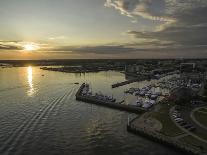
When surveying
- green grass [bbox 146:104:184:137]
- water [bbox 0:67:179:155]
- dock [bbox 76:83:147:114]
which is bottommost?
water [bbox 0:67:179:155]

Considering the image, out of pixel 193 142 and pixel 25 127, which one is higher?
pixel 193 142

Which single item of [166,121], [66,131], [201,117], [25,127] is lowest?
[66,131]

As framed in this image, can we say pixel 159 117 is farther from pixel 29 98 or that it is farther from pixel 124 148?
pixel 29 98

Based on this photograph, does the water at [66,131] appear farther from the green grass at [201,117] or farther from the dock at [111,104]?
the green grass at [201,117]

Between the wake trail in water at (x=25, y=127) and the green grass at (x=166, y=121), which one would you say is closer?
the wake trail in water at (x=25, y=127)

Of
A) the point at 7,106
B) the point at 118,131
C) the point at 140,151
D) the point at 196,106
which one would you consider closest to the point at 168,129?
the point at 140,151

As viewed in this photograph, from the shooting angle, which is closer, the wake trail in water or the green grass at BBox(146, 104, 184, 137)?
the wake trail in water

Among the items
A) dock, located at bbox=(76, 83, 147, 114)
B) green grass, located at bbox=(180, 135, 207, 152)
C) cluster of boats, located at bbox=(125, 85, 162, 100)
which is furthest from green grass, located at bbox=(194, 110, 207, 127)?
cluster of boats, located at bbox=(125, 85, 162, 100)

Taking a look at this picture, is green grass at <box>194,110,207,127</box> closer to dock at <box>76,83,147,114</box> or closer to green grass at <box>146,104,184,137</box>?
green grass at <box>146,104,184,137</box>

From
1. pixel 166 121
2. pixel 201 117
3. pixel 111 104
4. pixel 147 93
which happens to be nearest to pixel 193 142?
pixel 166 121

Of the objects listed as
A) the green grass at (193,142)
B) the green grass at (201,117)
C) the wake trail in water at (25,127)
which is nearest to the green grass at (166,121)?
the green grass at (193,142)

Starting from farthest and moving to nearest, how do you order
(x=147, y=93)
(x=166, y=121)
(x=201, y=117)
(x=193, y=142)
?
(x=147, y=93), (x=201, y=117), (x=166, y=121), (x=193, y=142)

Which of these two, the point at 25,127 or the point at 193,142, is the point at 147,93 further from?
the point at 193,142
